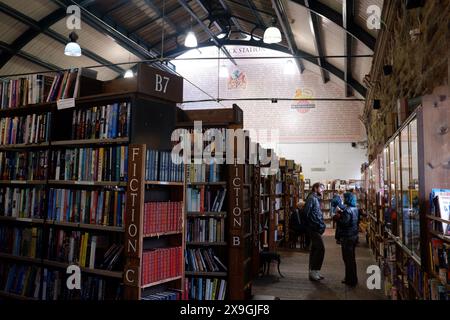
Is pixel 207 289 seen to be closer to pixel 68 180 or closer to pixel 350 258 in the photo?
pixel 68 180

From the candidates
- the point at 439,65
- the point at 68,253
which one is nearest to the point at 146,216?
the point at 68,253

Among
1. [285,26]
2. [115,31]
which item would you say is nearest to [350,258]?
[285,26]

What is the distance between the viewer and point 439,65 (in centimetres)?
296

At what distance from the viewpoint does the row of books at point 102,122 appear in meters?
3.25

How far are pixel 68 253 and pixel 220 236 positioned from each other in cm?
198

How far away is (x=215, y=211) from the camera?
4809 mm

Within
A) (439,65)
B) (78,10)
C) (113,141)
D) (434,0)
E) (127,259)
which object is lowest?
(127,259)

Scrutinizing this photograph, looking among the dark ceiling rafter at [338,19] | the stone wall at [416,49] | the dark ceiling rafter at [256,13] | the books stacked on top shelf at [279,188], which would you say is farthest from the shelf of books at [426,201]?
the dark ceiling rafter at [256,13]

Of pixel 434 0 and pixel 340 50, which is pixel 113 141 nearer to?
pixel 434 0

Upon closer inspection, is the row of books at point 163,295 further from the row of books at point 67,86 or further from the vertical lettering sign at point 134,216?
the row of books at point 67,86

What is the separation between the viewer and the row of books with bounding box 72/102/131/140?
3252 mm

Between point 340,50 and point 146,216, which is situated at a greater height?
point 340,50

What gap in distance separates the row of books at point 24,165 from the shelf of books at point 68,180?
1 centimetres

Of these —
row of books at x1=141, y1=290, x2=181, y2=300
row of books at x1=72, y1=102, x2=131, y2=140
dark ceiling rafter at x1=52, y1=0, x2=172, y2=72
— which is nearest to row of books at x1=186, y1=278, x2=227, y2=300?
row of books at x1=141, y1=290, x2=181, y2=300
